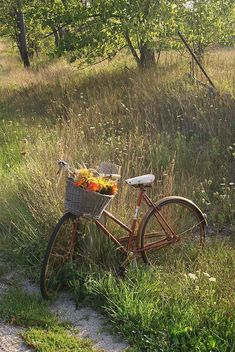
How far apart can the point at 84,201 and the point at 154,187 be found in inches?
68.1

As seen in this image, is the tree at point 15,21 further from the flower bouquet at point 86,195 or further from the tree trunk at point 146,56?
the flower bouquet at point 86,195

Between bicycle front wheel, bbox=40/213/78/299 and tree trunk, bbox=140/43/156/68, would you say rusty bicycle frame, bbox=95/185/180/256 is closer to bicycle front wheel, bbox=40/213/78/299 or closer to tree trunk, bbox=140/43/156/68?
bicycle front wheel, bbox=40/213/78/299

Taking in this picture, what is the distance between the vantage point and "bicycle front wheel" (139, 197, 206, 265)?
4.35m

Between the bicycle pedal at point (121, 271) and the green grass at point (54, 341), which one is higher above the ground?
the bicycle pedal at point (121, 271)

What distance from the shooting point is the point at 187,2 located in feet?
36.2

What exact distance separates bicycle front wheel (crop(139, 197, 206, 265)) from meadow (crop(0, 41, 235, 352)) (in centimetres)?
9

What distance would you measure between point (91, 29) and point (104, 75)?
1.55 meters

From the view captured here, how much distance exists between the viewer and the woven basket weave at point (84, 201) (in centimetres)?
375

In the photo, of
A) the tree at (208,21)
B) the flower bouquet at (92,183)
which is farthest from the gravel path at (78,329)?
the tree at (208,21)

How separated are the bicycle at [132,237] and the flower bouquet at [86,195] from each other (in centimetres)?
18

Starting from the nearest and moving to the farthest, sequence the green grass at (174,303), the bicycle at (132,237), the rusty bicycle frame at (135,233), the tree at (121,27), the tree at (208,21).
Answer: the green grass at (174,303)
the bicycle at (132,237)
the rusty bicycle frame at (135,233)
the tree at (121,27)
the tree at (208,21)

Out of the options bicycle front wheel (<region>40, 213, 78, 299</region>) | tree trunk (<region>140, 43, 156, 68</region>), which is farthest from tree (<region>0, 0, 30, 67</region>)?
bicycle front wheel (<region>40, 213, 78, 299</region>)

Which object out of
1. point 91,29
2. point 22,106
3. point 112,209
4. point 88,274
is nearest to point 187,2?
point 91,29

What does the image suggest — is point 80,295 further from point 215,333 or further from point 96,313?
point 215,333
